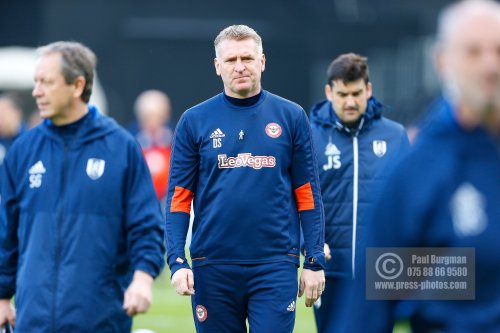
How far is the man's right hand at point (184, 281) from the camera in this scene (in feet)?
20.8

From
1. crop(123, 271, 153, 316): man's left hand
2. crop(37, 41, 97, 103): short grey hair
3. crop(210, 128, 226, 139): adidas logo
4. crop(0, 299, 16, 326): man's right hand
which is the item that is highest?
crop(37, 41, 97, 103): short grey hair

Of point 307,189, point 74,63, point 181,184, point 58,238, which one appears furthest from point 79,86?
point 307,189

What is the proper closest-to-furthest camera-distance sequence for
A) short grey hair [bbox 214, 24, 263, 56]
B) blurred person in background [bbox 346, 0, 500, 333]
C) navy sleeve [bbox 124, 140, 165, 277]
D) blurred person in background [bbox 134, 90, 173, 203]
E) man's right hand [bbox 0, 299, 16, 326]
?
1. blurred person in background [bbox 346, 0, 500, 333]
2. navy sleeve [bbox 124, 140, 165, 277]
3. man's right hand [bbox 0, 299, 16, 326]
4. short grey hair [bbox 214, 24, 263, 56]
5. blurred person in background [bbox 134, 90, 173, 203]

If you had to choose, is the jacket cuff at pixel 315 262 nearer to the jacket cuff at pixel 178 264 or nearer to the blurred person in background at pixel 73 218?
the jacket cuff at pixel 178 264

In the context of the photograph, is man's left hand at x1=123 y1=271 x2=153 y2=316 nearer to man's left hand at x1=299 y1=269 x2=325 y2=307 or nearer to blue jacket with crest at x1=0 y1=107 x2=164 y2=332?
blue jacket with crest at x1=0 y1=107 x2=164 y2=332

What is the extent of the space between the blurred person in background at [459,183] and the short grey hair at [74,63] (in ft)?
9.79

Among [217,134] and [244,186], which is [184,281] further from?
[217,134]

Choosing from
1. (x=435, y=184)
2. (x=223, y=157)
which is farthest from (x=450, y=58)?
(x=223, y=157)

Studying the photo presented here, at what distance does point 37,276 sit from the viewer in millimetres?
6176

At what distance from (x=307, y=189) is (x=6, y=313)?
1.74m

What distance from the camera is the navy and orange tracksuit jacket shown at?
6.46 metres

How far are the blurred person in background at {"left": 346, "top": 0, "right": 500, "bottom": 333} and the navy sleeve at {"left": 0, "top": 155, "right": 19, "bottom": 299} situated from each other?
2.96 meters

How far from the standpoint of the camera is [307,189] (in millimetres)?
6641

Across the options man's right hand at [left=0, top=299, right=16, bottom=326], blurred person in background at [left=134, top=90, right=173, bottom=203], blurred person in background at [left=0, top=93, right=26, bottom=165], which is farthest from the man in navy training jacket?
blurred person in background at [left=134, top=90, right=173, bottom=203]
